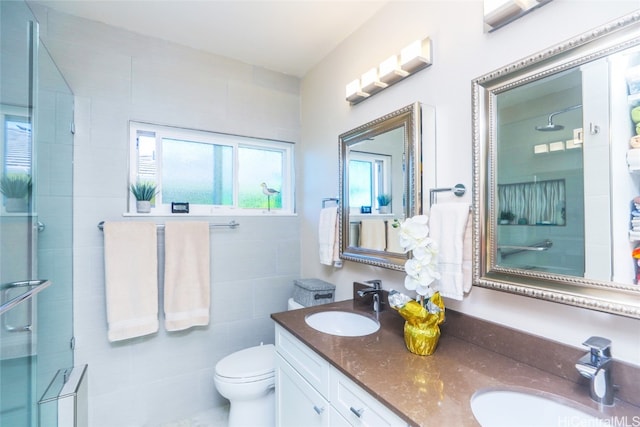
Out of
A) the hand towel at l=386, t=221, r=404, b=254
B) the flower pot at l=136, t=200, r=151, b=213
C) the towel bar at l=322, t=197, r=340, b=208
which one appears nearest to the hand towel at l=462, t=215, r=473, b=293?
the hand towel at l=386, t=221, r=404, b=254

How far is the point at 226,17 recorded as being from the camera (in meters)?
1.74

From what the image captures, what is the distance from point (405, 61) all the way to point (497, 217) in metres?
0.83

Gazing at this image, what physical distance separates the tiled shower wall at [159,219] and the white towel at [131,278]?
0.10 metres

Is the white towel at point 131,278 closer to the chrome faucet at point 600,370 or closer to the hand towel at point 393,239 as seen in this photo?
the hand towel at point 393,239

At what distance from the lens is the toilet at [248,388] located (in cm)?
164

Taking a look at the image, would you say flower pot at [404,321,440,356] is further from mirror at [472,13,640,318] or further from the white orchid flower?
mirror at [472,13,640,318]

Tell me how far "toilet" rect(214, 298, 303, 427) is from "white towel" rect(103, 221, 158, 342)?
21.0 inches

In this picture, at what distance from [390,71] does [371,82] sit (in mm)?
140

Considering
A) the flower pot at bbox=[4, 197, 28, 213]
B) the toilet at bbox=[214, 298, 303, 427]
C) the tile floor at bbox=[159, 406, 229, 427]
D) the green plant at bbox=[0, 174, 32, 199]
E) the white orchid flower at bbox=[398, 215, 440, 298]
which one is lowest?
the tile floor at bbox=[159, 406, 229, 427]

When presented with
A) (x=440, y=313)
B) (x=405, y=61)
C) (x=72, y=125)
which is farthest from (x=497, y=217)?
(x=72, y=125)

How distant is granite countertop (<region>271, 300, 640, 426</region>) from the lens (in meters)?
0.78

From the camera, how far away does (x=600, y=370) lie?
2.54 feet

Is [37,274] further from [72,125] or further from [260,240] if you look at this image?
[260,240]

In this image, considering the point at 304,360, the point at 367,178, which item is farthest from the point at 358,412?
the point at 367,178
